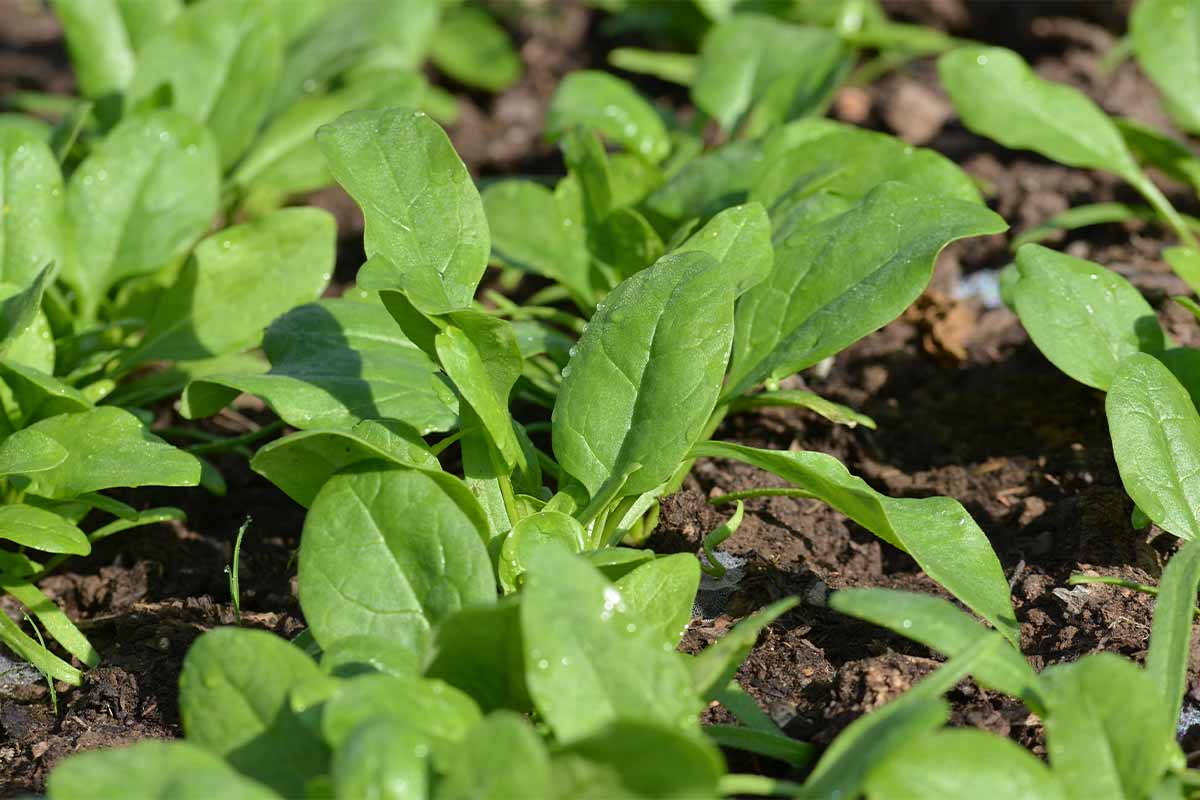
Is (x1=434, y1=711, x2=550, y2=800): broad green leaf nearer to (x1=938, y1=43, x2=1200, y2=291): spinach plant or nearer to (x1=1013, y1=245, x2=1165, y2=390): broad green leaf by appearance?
(x1=1013, y1=245, x2=1165, y2=390): broad green leaf

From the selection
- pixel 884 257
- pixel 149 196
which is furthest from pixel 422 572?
pixel 149 196

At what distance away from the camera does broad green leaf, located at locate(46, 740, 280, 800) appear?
1.09 m

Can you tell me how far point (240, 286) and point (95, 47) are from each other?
1.02 m

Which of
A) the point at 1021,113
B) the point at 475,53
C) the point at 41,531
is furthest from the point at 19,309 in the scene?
the point at 475,53

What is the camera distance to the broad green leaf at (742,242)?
1.80 m

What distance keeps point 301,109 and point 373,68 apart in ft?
0.64

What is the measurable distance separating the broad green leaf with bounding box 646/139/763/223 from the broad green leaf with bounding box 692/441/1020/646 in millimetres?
694

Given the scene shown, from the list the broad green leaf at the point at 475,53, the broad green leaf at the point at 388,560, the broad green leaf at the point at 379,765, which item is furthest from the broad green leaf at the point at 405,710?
the broad green leaf at the point at 475,53

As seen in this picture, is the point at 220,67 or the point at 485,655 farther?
the point at 220,67

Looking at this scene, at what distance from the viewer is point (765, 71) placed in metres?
2.86

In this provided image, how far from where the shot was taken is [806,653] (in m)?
1.67

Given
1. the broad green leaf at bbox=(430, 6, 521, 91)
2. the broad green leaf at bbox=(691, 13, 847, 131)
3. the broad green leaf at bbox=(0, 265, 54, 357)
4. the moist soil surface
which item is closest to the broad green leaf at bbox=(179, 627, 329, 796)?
the moist soil surface

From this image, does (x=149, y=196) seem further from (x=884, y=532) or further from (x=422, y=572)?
(x=884, y=532)

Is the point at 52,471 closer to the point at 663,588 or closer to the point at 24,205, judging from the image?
the point at 24,205
